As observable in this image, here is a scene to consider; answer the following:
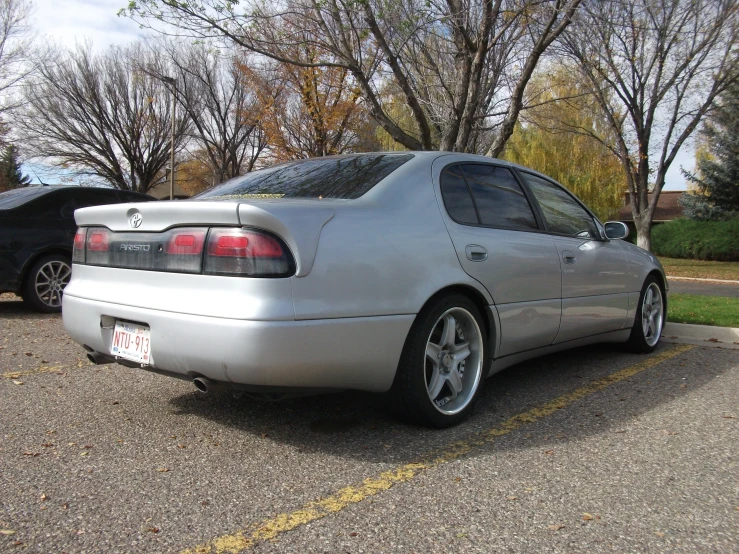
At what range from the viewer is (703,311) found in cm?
788

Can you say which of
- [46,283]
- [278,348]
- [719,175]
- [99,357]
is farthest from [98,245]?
[719,175]

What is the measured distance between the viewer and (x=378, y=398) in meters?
3.40

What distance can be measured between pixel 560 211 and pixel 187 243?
112 inches

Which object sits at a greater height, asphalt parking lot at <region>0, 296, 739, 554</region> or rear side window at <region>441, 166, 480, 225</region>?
rear side window at <region>441, 166, 480, 225</region>

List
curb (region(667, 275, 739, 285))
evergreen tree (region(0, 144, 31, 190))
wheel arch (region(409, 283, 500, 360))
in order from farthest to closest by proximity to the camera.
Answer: evergreen tree (region(0, 144, 31, 190))
curb (region(667, 275, 739, 285))
wheel arch (region(409, 283, 500, 360))

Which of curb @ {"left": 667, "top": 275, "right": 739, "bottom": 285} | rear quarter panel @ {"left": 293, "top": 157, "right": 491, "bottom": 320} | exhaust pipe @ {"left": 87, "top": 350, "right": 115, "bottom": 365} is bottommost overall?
curb @ {"left": 667, "top": 275, "right": 739, "bottom": 285}

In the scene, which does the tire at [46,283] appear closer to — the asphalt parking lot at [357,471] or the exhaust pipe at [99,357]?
the asphalt parking lot at [357,471]

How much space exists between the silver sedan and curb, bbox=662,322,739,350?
2488 millimetres

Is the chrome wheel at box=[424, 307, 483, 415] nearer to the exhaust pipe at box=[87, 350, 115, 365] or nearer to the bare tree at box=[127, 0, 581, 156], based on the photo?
the exhaust pipe at box=[87, 350, 115, 365]

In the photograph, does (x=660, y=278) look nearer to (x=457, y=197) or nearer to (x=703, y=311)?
(x=703, y=311)

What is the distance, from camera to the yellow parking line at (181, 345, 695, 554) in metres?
2.23

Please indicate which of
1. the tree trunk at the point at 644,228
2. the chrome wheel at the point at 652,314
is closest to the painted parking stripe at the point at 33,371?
the chrome wheel at the point at 652,314

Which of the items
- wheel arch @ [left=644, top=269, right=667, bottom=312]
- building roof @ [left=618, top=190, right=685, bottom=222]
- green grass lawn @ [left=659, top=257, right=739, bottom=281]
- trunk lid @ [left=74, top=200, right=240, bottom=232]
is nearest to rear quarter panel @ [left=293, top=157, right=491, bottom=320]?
trunk lid @ [left=74, top=200, right=240, bottom=232]

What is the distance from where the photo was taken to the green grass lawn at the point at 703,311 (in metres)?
6.91
